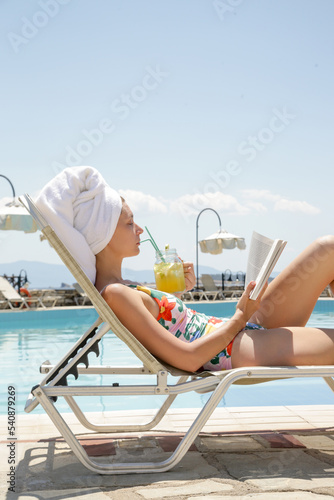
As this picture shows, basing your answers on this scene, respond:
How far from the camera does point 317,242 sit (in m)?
2.44

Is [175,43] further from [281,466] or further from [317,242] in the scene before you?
[281,466]

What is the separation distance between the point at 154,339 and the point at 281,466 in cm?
78

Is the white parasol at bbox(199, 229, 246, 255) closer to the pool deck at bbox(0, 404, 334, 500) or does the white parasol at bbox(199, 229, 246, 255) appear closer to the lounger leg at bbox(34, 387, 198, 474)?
the pool deck at bbox(0, 404, 334, 500)

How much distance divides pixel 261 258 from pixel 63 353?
6.72 meters

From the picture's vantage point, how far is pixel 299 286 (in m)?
2.49

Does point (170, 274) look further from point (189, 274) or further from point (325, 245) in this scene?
point (325, 245)

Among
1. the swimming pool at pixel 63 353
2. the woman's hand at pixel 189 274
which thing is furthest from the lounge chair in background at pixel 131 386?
the swimming pool at pixel 63 353

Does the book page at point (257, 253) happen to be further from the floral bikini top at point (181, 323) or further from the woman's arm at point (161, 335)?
the floral bikini top at point (181, 323)

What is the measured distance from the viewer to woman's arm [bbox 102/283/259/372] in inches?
86.3

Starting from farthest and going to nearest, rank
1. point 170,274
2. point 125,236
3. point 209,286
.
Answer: point 209,286, point 170,274, point 125,236

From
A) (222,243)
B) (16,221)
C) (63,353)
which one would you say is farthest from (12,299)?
(222,243)

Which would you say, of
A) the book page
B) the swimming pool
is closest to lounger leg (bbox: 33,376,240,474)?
the book page

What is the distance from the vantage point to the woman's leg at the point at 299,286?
7.95 feet

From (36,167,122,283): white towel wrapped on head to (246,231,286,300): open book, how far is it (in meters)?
0.68
